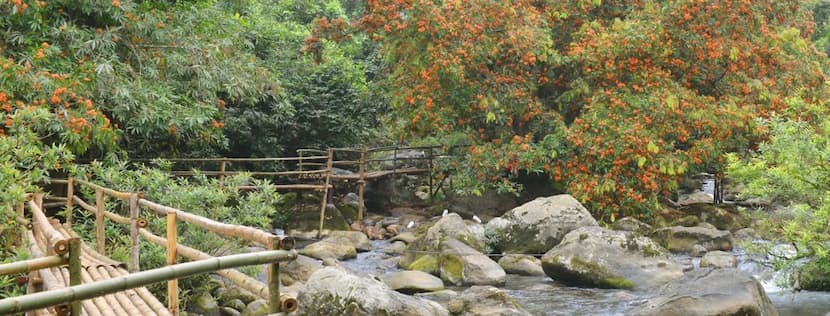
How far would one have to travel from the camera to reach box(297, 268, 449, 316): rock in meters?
6.86

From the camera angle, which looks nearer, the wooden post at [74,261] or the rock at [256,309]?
the wooden post at [74,261]

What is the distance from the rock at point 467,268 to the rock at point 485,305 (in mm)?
2082

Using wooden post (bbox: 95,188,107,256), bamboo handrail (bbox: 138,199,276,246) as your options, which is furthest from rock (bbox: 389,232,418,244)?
bamboo handrail (bbox: 138,199,276,246)

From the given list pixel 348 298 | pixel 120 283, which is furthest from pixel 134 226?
pixel 120 283

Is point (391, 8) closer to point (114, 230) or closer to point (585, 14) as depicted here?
point (585, 14)

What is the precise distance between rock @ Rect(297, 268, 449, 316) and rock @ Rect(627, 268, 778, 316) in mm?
2444

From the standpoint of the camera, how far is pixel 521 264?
11.7 metres

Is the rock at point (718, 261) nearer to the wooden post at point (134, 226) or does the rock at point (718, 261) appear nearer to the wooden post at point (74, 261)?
the wooden post at point (134, 226)

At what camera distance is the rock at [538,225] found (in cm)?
1226

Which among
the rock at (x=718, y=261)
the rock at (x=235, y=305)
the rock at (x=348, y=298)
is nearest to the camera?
the rock at (x=348, y=298)

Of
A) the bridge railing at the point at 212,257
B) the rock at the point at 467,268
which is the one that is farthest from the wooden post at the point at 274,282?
the rock at the point at 467,268

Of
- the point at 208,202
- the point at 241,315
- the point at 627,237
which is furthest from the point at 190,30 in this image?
the point at 627,237

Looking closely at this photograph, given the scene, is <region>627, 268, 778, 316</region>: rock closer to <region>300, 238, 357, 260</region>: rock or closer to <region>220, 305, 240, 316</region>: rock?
<region>220, 305, 240, 316</region>: rock

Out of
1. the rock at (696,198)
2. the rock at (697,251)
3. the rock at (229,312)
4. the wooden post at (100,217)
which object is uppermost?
the wooden post at (100,217)
